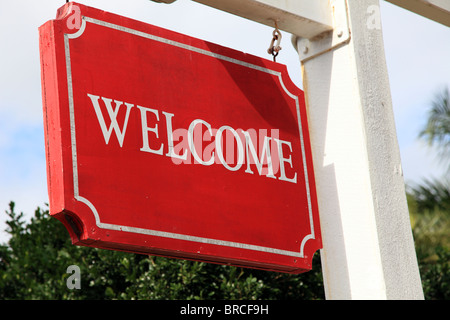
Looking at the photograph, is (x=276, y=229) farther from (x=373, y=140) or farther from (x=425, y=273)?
(x=425, y=273)

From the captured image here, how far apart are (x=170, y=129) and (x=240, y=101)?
1.30 ft

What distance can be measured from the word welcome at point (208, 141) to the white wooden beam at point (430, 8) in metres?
0.98

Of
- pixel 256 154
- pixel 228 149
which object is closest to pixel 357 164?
pixel 256 154

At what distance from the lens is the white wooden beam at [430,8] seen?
3570 millimetres

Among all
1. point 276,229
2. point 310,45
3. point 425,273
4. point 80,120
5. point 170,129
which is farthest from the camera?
point 425,273

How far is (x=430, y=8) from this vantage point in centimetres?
361

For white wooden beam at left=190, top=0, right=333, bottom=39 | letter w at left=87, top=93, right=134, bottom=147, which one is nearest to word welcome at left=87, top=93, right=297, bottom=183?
letter w at left=87, top=93, right=134, bottom=147

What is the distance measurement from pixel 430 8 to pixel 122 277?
492cm

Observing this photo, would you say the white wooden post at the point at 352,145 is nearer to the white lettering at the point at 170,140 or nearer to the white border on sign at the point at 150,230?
the white border on sign at the point at 150,230

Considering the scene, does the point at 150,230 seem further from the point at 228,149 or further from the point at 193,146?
the point at 228,149

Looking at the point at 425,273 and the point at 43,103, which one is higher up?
the point at 425,273

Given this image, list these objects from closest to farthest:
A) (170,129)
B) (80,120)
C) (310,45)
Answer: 1. (80,120)
2. (170,129)
3. (310,45)
